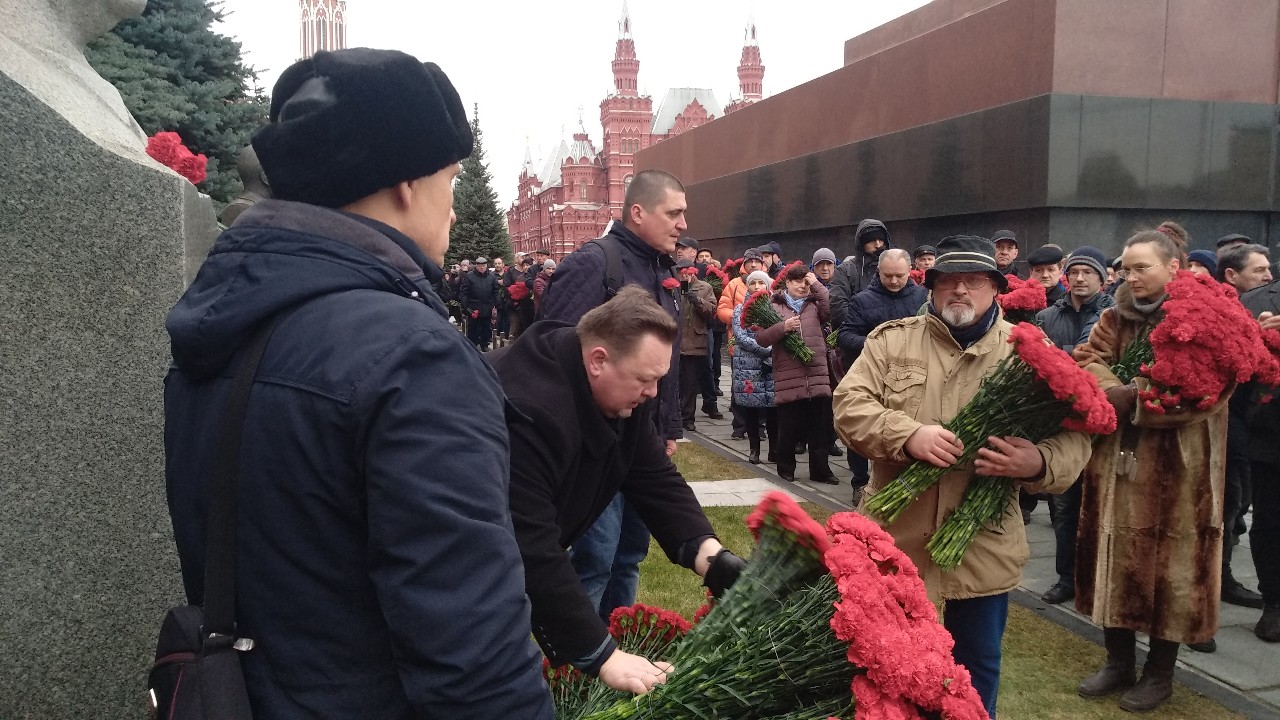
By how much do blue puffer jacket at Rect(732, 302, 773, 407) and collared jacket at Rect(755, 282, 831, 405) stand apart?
1.14ft

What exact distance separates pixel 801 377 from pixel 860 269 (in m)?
1.28

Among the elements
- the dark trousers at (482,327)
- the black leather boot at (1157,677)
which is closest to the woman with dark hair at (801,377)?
the black leather boot at (1157,677)

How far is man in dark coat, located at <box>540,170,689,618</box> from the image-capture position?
13.3ft

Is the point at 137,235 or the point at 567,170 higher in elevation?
the point at 567,170

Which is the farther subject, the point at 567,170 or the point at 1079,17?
the point at 567,170

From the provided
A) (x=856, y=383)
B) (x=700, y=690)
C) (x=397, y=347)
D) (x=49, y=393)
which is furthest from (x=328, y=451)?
(x=856, y=383)

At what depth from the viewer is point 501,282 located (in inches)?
1003

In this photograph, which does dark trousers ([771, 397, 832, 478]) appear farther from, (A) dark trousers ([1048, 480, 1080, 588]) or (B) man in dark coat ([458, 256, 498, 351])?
(B) man in dark coat ([458, 256, 498, 351])

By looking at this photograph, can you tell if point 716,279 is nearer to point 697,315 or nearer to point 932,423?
point 697,315

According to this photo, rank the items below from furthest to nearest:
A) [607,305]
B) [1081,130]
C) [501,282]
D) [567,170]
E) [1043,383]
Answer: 1. [567,170]
2. [501,282]
3. [1081,130]
4. [1043,383]
5. [607,305]

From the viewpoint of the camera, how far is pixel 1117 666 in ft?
14.7

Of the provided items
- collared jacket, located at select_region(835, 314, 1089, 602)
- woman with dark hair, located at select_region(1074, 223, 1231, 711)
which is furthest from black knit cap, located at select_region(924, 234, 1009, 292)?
woman with dark hair, located at select_region(1074, 223, 1231, 711)

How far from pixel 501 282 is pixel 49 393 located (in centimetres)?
2298

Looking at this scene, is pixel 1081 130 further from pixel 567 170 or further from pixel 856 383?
pixel 567 170
